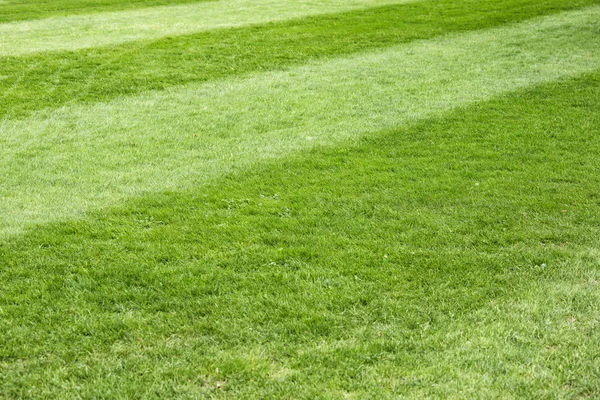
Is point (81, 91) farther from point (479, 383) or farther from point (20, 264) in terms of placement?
point (479, 383)

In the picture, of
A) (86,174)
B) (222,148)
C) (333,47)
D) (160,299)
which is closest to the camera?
(160,299)

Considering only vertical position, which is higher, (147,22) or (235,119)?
(147,22)

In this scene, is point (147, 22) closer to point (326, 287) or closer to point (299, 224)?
point (299, 224)

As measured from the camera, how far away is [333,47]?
12195mm

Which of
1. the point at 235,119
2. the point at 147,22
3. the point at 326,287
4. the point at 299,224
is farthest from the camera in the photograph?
the point at 147,22

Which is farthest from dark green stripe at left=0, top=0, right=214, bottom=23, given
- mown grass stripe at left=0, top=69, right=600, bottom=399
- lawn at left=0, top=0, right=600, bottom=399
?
mown grass stripe at left=0, top=69, right=600, bottom=399

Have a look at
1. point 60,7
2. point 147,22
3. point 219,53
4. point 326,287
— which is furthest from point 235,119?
point 60,7

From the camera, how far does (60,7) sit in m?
17.1

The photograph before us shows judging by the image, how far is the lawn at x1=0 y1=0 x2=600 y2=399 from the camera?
377cm

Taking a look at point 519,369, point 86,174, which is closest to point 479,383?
point 519,369

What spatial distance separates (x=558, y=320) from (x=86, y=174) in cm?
444

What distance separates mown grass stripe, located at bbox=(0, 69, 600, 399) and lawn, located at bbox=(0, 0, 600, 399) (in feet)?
0.05

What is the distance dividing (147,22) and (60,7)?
382cm

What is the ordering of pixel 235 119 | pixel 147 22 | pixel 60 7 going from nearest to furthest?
1. pixel 235 119
2. pixel 147 22
3. pixel 60 7
